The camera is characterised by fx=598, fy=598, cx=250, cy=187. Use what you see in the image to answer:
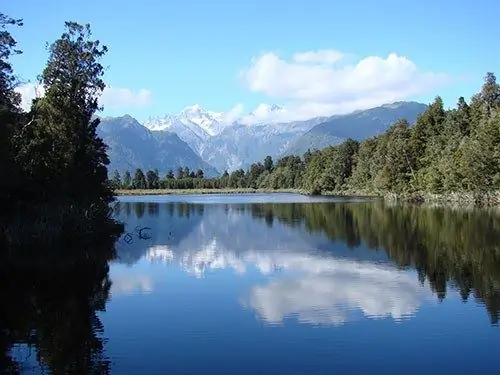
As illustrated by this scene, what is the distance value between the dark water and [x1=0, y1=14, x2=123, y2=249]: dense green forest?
4.50 metres

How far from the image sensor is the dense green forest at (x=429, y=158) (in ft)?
225

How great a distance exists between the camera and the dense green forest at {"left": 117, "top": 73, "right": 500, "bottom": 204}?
2704 inches

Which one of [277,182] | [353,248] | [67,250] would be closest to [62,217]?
[67,250]

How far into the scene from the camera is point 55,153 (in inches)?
1412

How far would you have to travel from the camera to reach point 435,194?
276ft

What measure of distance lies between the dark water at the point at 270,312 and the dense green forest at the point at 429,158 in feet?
129

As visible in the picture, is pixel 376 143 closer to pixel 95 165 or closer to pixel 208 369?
pixel 95 165

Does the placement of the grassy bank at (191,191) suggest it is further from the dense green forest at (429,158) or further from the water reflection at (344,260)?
the water reflection at (344,260)

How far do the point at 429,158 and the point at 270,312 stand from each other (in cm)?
7860

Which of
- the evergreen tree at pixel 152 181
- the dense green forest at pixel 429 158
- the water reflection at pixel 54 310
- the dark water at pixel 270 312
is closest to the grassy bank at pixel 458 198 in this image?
the dense green forest at pixel 429 158

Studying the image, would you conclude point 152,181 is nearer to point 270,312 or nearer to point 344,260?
point 344,260

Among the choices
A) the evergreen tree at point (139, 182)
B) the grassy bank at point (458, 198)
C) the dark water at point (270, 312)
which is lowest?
the dark water at point (270, 312)

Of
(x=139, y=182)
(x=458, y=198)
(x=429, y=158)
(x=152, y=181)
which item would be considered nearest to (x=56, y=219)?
(x=458, y=198)

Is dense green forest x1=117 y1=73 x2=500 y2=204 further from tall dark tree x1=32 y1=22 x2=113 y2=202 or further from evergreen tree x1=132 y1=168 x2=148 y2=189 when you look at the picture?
evergreen tree x1=132 y1=168 x2=148 y2=189
